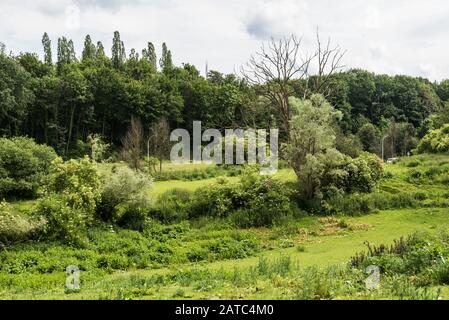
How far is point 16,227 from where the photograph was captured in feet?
60.7

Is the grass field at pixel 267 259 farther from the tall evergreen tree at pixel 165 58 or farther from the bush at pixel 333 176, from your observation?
the tall evergreen tree at pixel 165 58

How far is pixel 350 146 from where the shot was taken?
152 feet

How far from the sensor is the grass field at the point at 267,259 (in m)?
8.70

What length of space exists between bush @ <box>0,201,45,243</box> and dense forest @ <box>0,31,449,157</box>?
23.5 meters

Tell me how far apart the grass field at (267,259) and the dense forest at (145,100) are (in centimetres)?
1692

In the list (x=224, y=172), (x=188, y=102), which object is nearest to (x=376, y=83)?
(x=188, y=102)

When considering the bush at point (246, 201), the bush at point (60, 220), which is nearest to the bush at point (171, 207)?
the bush at point (246, 201)

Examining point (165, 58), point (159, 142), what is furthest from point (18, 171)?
point (165, 58)

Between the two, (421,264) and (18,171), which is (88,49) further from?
(421,264)

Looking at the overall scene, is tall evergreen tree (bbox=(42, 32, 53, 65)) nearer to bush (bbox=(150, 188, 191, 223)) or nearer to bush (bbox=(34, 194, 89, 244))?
bush (bbox=(150, 188, 191, 223))

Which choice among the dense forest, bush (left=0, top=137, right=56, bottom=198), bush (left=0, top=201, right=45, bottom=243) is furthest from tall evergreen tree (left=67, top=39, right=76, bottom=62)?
bush (left=0, top=201, right=45, bottom=243)

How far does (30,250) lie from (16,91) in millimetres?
31799

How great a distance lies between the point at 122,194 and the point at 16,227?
5270 millimetres
